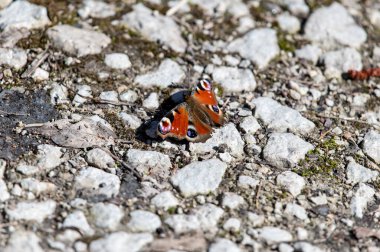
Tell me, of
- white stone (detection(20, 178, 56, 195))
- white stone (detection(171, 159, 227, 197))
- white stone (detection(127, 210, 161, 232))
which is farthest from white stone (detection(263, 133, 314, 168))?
white stone (detection(20, 178, 56, 195))

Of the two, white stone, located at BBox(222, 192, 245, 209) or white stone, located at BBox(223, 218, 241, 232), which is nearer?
white stone, located at BBox(223, 218, 241, 232)

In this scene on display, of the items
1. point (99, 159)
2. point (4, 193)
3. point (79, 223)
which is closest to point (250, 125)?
point (99, 159)

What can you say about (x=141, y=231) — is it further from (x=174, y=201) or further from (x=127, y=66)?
(x=127, y=66)

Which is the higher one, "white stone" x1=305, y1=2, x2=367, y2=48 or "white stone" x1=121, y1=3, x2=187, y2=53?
"white stone" x1=305, y1=2, x2=367, y2=48

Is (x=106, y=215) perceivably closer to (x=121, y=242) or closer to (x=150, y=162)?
(x=121, y=242)

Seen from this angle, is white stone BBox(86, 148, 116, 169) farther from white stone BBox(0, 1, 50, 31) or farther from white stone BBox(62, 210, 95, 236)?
white stone BBox(0, 1, 50, 31)

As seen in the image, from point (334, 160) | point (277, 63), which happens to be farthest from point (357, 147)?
point (277, 63)
